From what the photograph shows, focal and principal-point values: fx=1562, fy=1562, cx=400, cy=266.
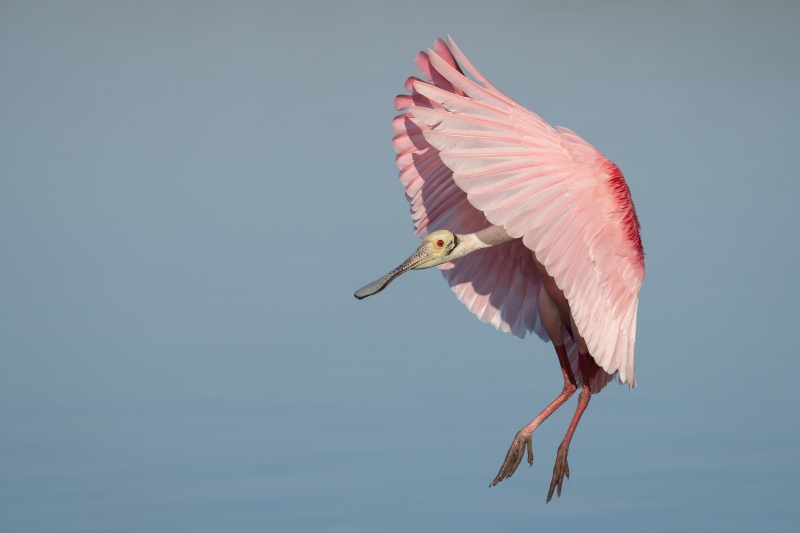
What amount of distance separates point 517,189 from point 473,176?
0.36ft

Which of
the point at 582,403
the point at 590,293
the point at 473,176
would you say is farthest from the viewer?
the point at 582,403

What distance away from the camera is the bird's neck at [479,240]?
13.0 feet

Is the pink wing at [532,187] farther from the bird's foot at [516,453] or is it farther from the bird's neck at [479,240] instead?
the bird's foot at [516,453]

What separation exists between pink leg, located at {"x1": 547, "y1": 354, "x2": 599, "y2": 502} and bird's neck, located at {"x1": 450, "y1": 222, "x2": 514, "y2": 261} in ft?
1.42

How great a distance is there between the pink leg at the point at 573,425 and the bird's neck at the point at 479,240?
432mm

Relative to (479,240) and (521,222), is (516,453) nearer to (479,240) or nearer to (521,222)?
(479,240)

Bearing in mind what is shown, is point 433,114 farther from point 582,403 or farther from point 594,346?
point 582,403

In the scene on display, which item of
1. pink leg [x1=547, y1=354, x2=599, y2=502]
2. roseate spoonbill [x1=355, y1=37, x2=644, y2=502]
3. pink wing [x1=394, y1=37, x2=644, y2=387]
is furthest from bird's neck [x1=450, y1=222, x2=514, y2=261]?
pink leg [x1=547, y1=354, x2=599, y2=502]

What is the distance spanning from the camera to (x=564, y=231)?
361 cm

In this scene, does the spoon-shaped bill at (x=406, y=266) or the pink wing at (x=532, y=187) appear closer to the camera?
the pink wing at (x=532, y=187)

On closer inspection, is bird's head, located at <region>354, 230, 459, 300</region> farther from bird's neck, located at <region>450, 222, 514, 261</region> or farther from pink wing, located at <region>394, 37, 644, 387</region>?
pink wing, located at <region>394, 37, 644, 387</region>

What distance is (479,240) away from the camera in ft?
13.0

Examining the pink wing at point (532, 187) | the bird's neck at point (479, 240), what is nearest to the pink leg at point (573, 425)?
the pink wing at point (532, 187)

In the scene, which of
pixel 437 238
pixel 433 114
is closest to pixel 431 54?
pixel 433 114
